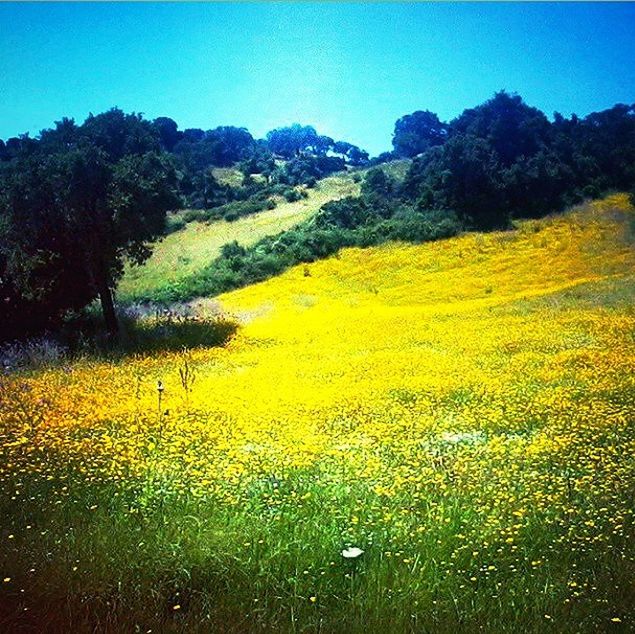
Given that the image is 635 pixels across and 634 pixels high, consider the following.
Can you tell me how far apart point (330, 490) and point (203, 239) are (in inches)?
1439

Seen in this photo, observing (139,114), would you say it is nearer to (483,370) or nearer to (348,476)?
(483,370)

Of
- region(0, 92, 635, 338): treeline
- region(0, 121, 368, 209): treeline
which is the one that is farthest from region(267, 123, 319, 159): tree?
region(0, 92, 635, 338): treeline

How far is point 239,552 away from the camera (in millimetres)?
4941

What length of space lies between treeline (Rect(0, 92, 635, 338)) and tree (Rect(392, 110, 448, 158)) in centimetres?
837

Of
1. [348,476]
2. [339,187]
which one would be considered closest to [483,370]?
[348,476]

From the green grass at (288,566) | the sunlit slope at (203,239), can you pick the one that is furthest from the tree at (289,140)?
the green grass at (288,566)

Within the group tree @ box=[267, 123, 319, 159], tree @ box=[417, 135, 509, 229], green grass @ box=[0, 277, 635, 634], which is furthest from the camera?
tree @ box=[267, 123, 319, 159]

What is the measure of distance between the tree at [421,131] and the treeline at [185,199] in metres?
8.37

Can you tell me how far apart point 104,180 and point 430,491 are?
44.1 ft

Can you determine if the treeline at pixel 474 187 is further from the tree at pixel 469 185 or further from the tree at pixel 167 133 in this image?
the tree at pixel 167 133

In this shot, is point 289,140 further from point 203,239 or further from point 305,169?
point 203,239

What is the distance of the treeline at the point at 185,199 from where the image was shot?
1583cm

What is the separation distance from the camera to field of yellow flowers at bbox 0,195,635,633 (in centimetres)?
427

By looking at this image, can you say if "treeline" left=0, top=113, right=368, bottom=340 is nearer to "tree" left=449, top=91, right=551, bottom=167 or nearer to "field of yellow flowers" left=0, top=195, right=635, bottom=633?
"field of yellow flowers" left=0, top=195, right=635, bottom=633
